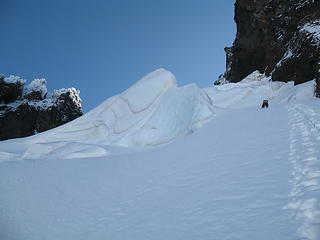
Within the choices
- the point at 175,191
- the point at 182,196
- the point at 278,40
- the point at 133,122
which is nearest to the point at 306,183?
the point at 182,196

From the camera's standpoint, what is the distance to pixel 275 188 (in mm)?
4770

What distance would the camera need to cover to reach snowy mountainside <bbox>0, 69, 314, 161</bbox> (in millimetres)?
13797

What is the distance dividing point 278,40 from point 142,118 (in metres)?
37.7

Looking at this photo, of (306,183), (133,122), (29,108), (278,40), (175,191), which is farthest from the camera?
(29,108)

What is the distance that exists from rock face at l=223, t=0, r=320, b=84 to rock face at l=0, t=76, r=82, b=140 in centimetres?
3817

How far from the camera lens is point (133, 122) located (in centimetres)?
1695

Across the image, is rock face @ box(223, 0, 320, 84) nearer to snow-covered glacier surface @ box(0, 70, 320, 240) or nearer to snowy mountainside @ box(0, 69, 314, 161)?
snowy mountainside @ box(0, 69, 314, 161)

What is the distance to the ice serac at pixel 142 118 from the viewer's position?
15805 millimetres

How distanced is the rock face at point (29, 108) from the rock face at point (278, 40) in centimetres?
3817

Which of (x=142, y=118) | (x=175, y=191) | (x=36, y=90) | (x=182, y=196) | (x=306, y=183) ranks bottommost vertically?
(x=306, y=183)

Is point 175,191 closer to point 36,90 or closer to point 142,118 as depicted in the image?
point 142,118

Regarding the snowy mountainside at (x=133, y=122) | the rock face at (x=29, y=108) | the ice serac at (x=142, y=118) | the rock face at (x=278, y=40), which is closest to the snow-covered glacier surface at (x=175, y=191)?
the snowy mountainside at (x=133, y=122)

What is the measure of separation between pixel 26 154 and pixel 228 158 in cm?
878

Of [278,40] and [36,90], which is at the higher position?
[36,90]
